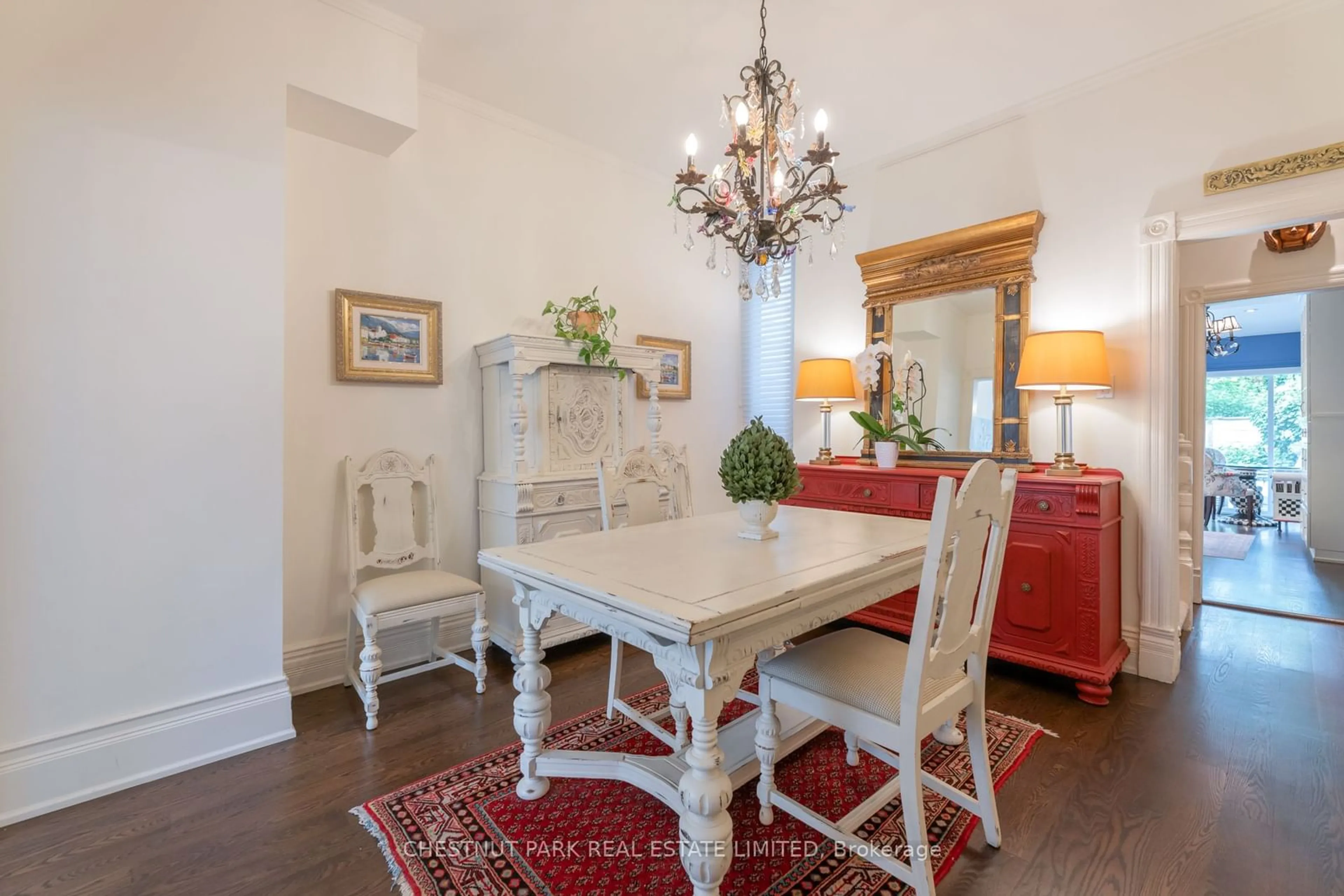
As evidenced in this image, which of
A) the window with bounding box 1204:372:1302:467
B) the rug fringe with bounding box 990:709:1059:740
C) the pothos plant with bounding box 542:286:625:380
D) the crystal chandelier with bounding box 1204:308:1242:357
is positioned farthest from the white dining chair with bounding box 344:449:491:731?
the window with bounding box 1204:372:1302:467

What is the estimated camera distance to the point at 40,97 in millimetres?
1817

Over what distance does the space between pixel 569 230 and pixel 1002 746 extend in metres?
3.47

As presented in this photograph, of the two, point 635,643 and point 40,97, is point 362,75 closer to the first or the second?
point 40,97

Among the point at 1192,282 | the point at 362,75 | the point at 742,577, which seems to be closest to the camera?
the point at 742,577

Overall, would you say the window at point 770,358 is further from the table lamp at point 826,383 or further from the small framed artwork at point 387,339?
the small framed artwork at point 387,339

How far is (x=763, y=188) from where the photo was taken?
6.46ft

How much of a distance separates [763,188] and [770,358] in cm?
262

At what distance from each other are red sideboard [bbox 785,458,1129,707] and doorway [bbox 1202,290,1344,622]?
5.64 ft

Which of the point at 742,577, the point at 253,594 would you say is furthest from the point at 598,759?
the point at 253,594

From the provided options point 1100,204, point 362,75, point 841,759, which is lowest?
point 841,759

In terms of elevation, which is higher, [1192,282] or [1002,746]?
[1192,282]

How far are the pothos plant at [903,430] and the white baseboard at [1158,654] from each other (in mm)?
1287

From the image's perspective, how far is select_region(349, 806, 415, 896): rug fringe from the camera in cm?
146

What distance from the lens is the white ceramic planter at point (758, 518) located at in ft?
6.27
